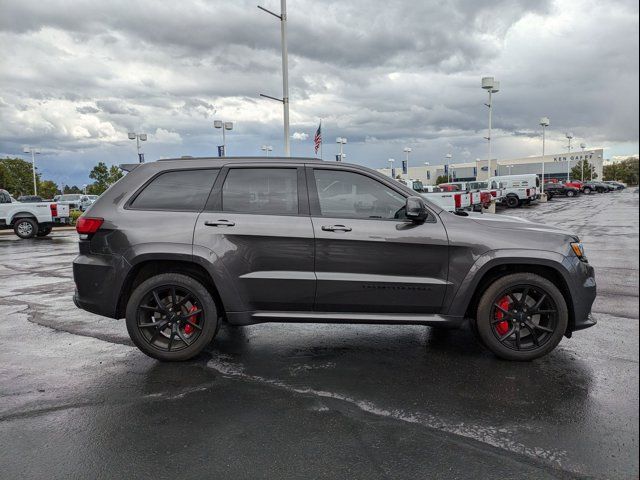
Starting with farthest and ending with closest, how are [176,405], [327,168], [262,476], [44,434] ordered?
[327,168]
[176,405]
[44,434]
[262,476]

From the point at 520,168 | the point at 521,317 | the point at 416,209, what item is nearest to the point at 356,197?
the point at 416,209

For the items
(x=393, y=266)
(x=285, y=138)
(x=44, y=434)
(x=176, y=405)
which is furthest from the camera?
(x=285, y=138)

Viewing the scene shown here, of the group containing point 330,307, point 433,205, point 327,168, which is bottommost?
point 330,307

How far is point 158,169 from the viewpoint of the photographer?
4945mm

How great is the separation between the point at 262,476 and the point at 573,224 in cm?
1979

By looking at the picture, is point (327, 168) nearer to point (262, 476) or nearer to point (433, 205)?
point (433, 205)

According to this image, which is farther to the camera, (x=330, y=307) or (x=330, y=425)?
(x=330, y=307)

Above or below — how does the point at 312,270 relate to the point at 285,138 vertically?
below

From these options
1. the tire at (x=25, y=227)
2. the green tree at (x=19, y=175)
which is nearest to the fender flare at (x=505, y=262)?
the tire at (x=25, y=227)

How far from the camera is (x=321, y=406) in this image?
3.77 metres

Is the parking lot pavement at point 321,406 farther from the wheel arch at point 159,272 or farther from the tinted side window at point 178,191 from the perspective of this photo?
the tinted side window at point 178,191

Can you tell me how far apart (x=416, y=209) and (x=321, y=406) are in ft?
6.07

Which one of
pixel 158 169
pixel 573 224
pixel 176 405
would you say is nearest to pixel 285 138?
pixel 573 224

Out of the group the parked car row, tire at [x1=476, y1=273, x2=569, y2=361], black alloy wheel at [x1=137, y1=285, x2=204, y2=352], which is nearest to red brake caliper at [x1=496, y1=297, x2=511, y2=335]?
tire at [x1=476, y1=273, x2=569, y2=361]
